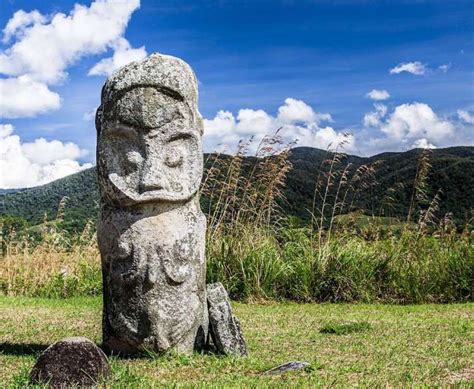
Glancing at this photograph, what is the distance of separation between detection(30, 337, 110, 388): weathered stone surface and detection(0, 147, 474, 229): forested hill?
646 cm

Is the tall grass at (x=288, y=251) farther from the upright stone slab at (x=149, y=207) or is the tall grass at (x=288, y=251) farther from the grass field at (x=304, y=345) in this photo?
the upright stone slab at (x=149, y=207)

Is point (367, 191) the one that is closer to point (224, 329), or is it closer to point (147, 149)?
point (224, 329)

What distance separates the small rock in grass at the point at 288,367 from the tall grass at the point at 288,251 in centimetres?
577

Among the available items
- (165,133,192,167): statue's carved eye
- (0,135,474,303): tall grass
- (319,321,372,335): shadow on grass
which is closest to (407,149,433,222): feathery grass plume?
(0,135,474,303): tall grass

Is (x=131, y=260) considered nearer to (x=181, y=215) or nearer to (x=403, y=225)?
(x=181, y=215)

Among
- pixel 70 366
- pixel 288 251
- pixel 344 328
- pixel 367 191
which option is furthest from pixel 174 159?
pixel 367 191

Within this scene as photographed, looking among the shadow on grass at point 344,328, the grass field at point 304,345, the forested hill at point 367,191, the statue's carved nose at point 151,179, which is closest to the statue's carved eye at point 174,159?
the statue's carved nose at point 151,179

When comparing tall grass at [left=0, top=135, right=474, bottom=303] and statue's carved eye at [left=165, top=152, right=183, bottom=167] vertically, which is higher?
statue's carved eye at [left=165, top=152, right=183, bottom=167]

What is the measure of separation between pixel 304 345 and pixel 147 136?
307cm

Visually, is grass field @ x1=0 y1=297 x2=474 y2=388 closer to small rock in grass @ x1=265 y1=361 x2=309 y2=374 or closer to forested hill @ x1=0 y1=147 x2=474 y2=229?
small rock in grass @ x1=265 y1=361 x2=309 y2=374

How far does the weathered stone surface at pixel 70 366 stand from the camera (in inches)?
235

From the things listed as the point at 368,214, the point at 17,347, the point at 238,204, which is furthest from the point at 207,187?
the point at 17,347

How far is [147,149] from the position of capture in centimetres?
714

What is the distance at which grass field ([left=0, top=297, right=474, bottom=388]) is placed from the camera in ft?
20.8
